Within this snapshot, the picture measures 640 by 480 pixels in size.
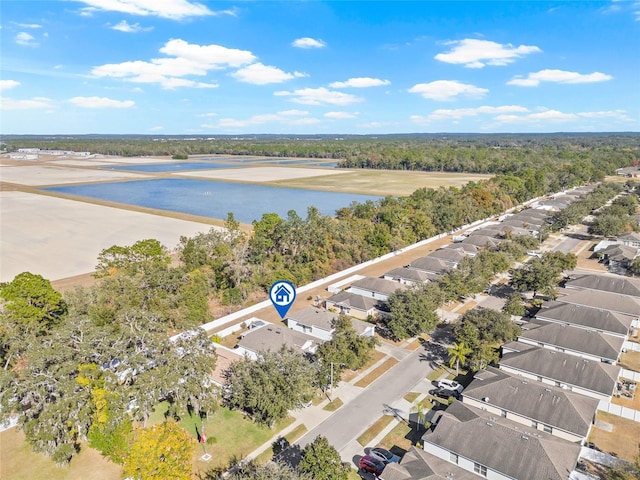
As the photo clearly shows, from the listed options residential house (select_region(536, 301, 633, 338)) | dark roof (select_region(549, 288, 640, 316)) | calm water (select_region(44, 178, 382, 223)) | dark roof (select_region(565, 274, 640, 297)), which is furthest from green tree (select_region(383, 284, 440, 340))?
calm water (select_region(44, 178, 382, 223))

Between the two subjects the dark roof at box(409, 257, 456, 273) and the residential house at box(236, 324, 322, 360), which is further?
the dark roof at box(409, 257, 456, 273)

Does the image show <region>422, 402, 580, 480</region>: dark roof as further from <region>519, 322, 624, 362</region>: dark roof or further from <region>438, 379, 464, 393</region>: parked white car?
<region>519, 322, 624, 362</region>: dark roof

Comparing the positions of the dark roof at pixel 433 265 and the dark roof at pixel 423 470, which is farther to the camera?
the dark roof at pixel 433 265

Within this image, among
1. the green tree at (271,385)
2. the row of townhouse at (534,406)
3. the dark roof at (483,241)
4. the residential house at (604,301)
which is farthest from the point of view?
the dark roof at (483,241)

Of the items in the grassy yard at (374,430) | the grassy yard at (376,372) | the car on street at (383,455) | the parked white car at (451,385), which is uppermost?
the parked white car at (451,385)

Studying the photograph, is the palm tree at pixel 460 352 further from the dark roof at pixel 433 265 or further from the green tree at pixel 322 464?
the dark roof at pixel 433 265

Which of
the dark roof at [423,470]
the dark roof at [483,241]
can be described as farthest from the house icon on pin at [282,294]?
the dark roof at [483,241]
